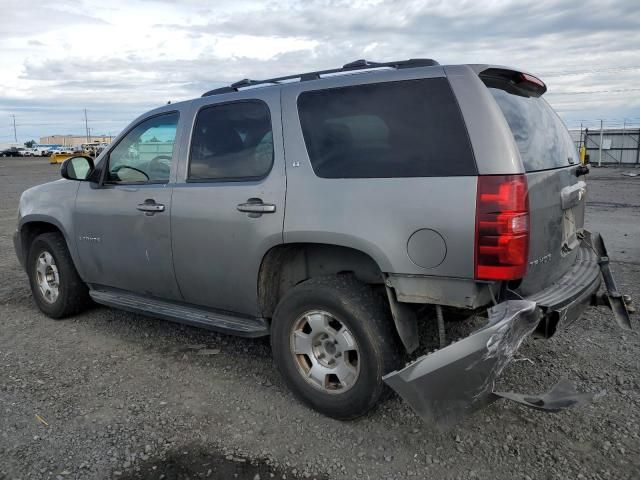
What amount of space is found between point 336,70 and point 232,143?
89 cm

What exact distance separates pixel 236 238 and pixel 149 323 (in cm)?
204

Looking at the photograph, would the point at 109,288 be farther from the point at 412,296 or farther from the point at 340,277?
the point at 412,296

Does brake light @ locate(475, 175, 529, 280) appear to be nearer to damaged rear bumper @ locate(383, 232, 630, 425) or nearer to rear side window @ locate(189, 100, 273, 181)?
damaged rear bumper @ locate(383, 232, 630, 425)

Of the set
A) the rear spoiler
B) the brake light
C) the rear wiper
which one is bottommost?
the brake light

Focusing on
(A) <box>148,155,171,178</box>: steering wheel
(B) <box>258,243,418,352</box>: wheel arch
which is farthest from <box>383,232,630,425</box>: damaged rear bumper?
(A) <box>148,155,171,178</box>: steering wheel

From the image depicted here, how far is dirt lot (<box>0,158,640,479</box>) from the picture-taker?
300 centimetres

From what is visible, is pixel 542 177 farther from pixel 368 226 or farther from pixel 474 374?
pixel 474 374

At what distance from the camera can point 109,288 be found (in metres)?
5.00

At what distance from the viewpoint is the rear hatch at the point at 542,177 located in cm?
312

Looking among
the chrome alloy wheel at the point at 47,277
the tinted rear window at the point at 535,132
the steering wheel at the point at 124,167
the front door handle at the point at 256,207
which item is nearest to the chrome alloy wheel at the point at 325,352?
the front door handle at the point at 256,207

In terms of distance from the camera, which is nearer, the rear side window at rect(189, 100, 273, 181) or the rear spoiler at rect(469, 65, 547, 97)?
the rear spoiler at rect(469, 65, 547, 97)

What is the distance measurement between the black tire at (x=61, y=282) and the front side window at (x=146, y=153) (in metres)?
1.00

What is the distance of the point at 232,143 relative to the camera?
400cm

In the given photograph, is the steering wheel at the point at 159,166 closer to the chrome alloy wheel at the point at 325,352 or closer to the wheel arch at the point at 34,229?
the wheel arch at the point at 34,229
